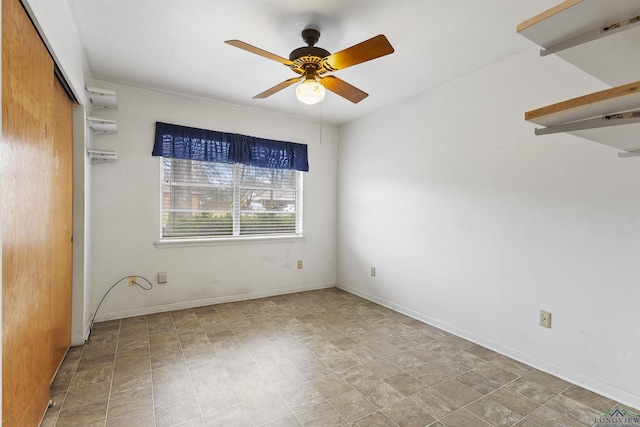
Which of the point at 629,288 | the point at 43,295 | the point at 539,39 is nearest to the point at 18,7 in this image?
the point at 43,295

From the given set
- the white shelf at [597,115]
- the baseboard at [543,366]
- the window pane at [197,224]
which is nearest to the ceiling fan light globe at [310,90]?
the white shelf at [597,115]

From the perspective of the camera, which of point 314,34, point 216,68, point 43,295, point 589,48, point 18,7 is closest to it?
point 589,48

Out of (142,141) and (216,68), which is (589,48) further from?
(142,141)

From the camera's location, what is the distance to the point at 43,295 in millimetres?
1747

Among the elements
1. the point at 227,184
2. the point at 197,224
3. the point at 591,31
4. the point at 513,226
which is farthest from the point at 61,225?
the point at 513,226

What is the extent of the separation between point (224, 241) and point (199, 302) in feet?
2.58

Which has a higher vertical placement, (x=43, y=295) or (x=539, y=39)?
(x=539, y=39)

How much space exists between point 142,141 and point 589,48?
12.5 feet

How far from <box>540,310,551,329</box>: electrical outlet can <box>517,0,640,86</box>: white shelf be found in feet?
6.81

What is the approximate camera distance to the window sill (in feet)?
11.9

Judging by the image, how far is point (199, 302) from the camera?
3801 millimetres

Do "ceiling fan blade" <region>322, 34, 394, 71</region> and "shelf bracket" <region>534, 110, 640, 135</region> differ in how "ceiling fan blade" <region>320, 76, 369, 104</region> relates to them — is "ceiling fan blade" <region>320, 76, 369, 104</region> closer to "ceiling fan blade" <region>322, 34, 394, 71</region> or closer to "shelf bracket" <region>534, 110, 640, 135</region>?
"ceiling fan blade" <region>322, 34, 394, 71</region>

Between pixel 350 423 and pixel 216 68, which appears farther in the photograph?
pixel 216 68

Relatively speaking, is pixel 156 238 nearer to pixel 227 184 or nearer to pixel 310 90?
pixel 227 184
